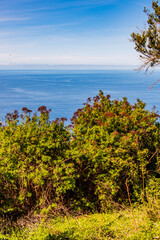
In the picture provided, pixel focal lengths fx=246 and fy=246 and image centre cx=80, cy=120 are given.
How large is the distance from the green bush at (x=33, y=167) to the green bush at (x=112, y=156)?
0.59 m

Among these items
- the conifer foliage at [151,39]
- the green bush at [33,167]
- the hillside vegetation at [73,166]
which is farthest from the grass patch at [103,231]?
the conifer foliage at [151,39]

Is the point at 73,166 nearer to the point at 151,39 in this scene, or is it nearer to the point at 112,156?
the point at 112,156

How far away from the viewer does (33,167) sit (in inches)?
279

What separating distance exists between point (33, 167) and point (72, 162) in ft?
4.52

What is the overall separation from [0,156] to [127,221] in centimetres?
428

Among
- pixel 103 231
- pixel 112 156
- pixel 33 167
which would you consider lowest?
pixel 103 231

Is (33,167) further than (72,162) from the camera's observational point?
No

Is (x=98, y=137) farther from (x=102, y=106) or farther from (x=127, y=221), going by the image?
(x=127, y=221)

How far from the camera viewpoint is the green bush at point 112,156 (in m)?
7.68

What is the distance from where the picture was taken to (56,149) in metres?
8.15

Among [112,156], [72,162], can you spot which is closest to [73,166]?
[72,162]

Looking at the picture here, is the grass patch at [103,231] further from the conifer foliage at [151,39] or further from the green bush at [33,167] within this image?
the conifer foliage at [151,39]

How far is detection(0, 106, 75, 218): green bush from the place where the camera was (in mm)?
6953

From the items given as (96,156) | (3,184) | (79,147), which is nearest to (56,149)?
(79,147)
